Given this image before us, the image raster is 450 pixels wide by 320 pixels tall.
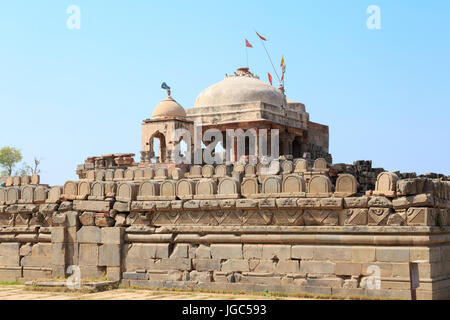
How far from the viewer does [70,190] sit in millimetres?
14547

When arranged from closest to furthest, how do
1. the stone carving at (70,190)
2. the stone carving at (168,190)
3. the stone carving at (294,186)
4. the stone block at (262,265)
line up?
the stone carving at (294,186), the stone block at (262,265), the stone carving at (168,190), the stone carving at (70,190)

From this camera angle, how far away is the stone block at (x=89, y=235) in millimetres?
13992

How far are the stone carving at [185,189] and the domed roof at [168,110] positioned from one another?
57.1ft

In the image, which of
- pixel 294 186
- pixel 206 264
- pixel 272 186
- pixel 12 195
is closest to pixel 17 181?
pixel 12 195

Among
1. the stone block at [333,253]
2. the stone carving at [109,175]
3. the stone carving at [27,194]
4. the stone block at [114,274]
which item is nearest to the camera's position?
the stone block at [333,253]

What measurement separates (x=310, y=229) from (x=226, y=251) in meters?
1.73

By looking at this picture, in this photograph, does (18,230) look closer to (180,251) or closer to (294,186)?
(180,251)

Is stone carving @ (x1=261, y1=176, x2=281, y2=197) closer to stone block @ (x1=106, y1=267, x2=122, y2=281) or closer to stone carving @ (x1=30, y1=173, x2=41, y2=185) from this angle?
stone block @ (x1=106, y1=267, x2=122, y2=281)

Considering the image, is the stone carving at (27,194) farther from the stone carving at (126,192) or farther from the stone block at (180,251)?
the stone block at (180,251)

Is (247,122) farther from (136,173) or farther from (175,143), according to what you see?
(136,173)

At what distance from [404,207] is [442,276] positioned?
1403mm

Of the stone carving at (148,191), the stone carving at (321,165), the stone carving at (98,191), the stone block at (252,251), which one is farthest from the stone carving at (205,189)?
the stone carving at (321,165)
